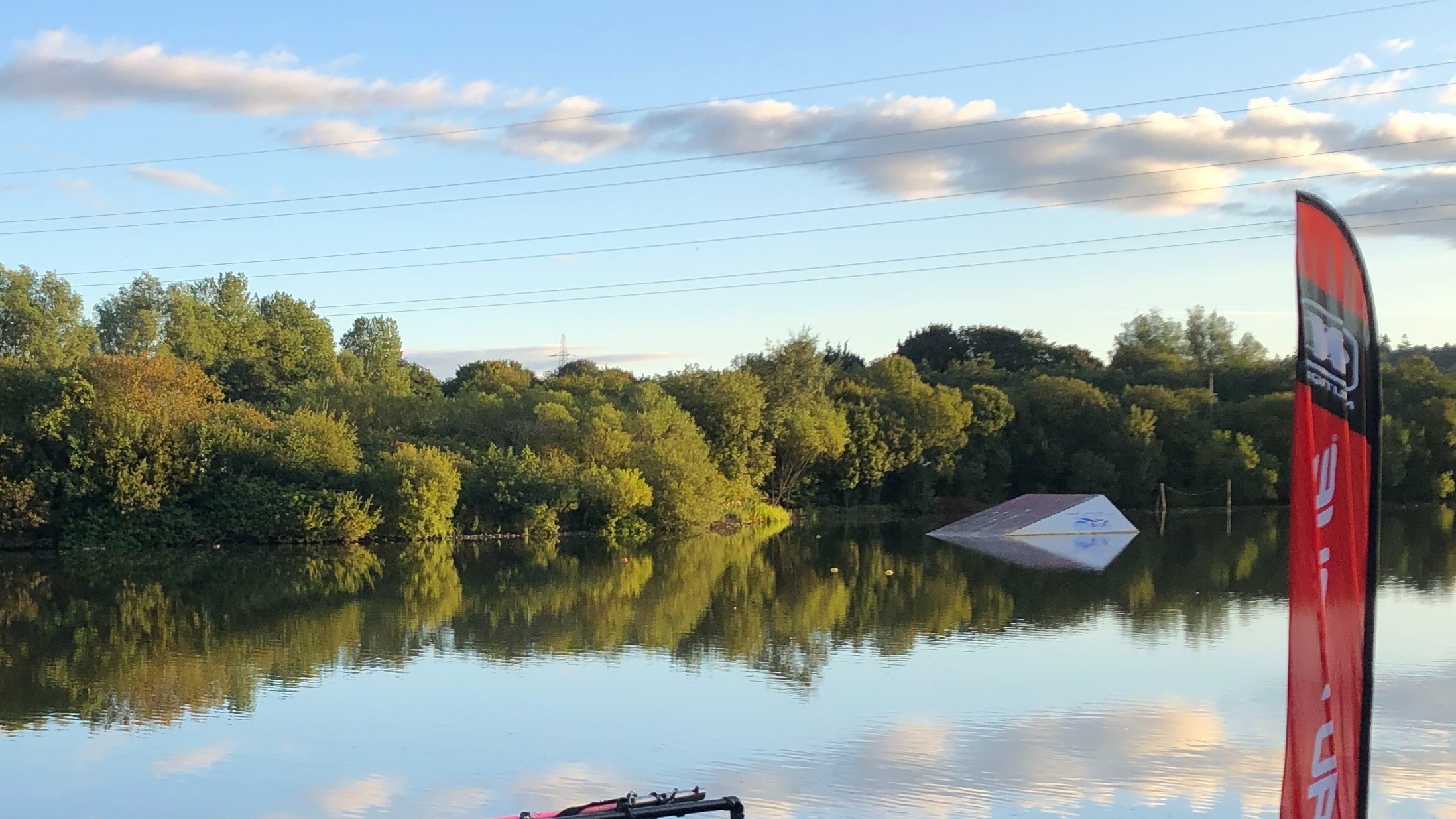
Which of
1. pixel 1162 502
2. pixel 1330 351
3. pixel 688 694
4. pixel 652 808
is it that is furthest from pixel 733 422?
pixel 1330 351

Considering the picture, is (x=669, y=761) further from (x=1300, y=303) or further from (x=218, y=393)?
(x=218, y=393)

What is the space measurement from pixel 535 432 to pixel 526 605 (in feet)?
57.8

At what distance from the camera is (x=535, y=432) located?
3809cm

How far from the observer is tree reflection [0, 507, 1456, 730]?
1516cm

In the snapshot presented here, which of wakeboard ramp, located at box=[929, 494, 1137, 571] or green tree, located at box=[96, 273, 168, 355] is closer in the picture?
wakeboard ramp, located at box=[929, 494, 1137, 571]

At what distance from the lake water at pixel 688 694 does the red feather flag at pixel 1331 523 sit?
429cm

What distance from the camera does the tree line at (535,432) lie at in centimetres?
3222

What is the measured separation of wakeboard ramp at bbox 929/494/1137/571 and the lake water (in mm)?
7509

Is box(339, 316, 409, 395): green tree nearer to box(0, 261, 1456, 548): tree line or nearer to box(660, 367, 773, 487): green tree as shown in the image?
box(0, 261, 1456, 548): tree line

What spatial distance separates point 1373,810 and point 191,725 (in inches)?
387

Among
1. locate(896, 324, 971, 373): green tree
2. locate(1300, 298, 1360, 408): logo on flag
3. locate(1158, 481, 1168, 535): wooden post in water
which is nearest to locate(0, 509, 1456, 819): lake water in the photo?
locate(1300, 298, 1360, 408): logo on flag

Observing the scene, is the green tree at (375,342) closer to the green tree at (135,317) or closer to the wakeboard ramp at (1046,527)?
the green tree at (135,317)

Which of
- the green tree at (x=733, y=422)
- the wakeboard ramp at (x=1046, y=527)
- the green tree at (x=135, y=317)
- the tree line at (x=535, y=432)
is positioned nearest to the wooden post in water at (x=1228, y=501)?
the tree line at (x=535, y=432)

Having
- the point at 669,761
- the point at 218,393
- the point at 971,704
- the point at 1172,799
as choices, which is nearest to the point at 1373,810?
the point at 1172,799
